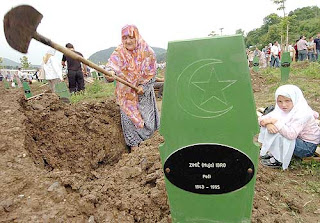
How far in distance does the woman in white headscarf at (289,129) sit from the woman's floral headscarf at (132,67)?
1.63m

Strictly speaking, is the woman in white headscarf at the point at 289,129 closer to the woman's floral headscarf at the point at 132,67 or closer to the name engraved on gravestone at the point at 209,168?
the name engraved on gravestone at the point at 209,168

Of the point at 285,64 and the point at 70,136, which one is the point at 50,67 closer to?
the point at 70,136

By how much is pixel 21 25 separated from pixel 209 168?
1568mm

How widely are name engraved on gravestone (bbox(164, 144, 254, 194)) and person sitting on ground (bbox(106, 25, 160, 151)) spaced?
2112 millimetres

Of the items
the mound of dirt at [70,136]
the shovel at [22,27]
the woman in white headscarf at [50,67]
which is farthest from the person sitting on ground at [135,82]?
the woman in white headscarf at [50,67]

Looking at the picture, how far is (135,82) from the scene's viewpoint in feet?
11.6

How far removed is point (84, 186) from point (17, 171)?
65 cm

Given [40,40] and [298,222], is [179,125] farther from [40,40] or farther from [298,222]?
[40,40]

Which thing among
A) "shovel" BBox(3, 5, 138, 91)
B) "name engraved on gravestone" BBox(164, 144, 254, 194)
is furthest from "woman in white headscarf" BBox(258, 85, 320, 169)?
Answer: "shovel" BBox(3, 5, 138, 91)

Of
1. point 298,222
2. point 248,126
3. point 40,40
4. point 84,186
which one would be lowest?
point 298,222

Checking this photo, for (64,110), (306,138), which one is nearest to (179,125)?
(306,138)

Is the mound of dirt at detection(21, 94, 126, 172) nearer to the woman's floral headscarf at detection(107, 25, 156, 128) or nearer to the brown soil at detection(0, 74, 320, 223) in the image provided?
the brown soil at detection(0, 74, 320, 223)

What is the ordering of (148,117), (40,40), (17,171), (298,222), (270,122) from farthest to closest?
(148,117) < (270,122) < (17,171) < (40,40) < (298,222)

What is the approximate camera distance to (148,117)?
150 inches
